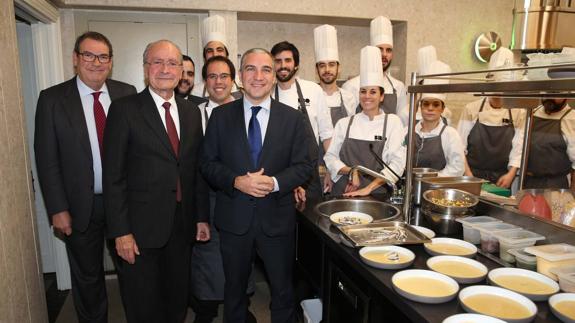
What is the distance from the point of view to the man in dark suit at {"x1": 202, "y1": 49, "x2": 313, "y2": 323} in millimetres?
1835

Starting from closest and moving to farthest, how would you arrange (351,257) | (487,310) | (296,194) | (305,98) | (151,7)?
1. (487,310)
2. (351,257)
3. (296,194)
4. (305,98)
5. (151,7)

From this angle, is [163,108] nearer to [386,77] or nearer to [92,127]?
[92,127]

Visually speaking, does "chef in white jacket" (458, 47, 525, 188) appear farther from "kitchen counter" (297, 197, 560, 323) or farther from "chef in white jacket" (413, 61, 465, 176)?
"kitchen counter" (297, 197, 560, 323)

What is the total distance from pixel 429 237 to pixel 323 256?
0.45m

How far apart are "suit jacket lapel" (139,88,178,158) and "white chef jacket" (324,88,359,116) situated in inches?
61.7

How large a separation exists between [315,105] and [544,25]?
5.23 ft

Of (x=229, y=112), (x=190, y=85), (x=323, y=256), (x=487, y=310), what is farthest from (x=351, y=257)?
(x=190, y=85)

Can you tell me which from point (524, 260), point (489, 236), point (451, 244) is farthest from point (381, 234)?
point (524, 260)

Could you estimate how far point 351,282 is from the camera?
148cm

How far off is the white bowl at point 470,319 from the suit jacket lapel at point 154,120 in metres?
1.30

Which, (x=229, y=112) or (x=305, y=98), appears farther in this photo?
(x=305, y=98)

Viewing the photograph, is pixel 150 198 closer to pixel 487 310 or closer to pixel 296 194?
pixel 296 194

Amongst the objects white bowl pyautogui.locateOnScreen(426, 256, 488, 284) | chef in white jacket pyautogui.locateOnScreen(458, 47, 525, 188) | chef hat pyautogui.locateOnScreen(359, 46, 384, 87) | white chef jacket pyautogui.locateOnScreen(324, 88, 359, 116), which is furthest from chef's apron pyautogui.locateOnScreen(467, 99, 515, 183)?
white bowl pyautogui.locateOnScreen(426, 256, 488, 284)

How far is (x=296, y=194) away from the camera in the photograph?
6.85ft
